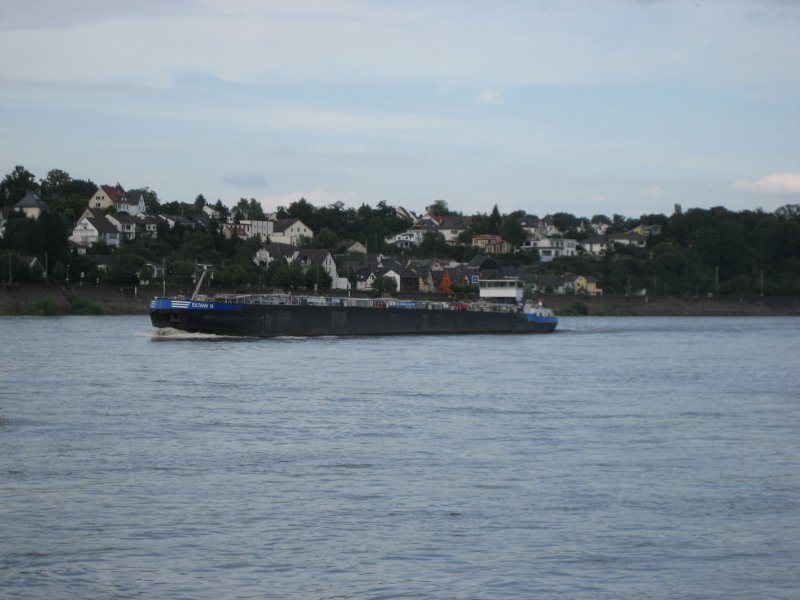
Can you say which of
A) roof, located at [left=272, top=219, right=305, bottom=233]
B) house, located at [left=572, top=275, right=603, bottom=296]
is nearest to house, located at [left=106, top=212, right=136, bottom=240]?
roof, located at [left=272, top=219, right=305, bottom=233]

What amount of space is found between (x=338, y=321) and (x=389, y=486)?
51.1 m

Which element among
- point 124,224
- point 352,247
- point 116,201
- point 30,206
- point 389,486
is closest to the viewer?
point 389,486

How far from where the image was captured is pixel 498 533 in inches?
741

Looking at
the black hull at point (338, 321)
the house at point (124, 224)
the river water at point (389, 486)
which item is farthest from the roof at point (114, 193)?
the river water at point (389, 486)

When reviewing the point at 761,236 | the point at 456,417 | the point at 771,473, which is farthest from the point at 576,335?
the point at 761,236

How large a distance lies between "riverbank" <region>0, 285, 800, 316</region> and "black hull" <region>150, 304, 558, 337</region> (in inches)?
1265

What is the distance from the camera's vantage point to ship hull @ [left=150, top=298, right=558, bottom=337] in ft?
209

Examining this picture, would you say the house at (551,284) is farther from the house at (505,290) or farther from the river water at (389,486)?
the river water at (389,486)

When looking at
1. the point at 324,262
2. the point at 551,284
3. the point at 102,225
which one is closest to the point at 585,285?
the point at 551,284

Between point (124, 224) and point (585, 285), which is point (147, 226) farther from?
point (585, 285)

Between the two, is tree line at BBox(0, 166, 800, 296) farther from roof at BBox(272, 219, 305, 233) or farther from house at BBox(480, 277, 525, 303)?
house at BBox(480, 277, 525, 303)

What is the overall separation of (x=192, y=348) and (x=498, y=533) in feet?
133

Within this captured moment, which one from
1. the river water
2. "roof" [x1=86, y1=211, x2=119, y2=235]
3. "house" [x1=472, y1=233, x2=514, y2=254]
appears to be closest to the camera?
the river water

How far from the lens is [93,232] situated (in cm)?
14125
